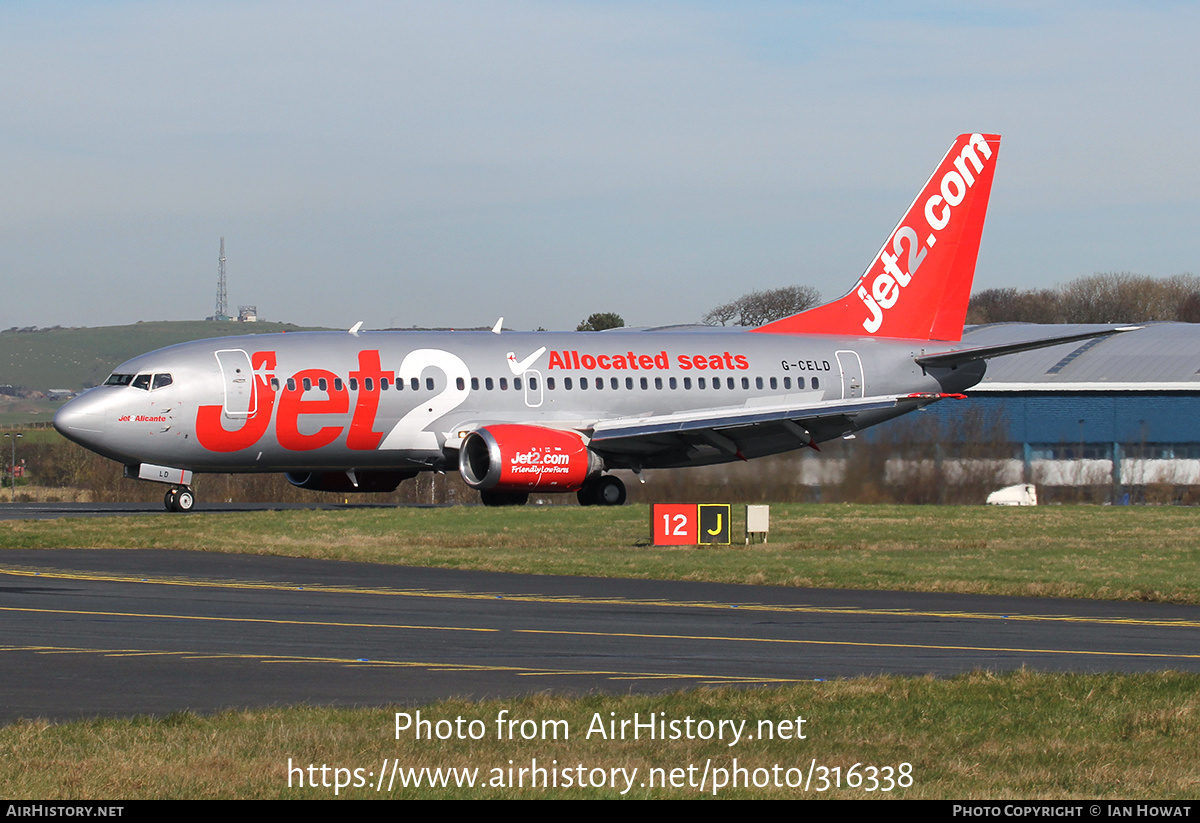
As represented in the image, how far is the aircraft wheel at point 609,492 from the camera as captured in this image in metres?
40.8

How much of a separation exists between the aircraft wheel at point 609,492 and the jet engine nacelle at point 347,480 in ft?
15.6

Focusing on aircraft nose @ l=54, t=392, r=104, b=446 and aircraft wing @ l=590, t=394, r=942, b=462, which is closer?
aircraft nose @ l=54, t=392, r=104, b=446

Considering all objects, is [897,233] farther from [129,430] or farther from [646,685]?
[646,685]

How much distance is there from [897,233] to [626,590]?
1032 inches

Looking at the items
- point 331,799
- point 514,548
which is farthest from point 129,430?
point 331,799

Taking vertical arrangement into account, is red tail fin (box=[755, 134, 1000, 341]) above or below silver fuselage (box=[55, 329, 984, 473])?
above

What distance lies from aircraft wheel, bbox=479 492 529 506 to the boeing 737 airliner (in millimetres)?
59

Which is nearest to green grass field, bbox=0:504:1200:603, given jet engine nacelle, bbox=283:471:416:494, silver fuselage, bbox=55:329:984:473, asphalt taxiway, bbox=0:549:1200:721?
asphalt taxiway, bbox=0:549:1200:721

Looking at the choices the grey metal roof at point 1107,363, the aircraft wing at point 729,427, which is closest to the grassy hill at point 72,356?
the grey metal roof at point 1107,363

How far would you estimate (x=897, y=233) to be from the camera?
46000 mm

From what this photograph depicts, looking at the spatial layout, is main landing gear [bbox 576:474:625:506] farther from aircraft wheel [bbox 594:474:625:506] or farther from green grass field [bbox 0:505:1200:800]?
green grass field [bbox 0:505:1200:800]

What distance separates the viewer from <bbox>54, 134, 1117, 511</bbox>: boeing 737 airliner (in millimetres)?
37094

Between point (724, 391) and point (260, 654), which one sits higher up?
point (724, 391)
